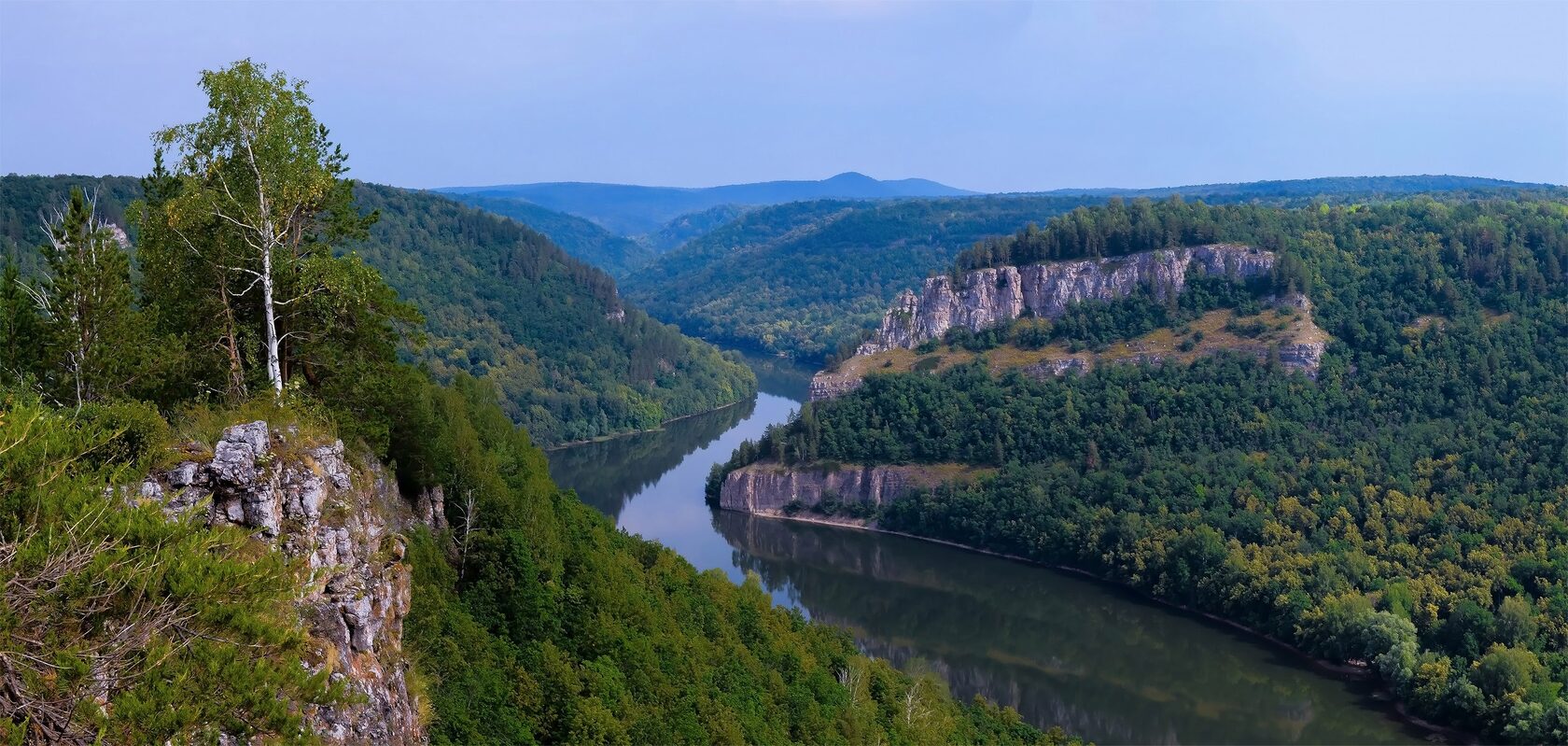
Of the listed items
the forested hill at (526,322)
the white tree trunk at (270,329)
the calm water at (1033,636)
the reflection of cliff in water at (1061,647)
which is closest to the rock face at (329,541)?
the white tree trunk at (270,329)

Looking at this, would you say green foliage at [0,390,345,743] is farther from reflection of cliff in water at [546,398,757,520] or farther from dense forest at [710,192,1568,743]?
reflection of cliff in water at [546,398,757,520]

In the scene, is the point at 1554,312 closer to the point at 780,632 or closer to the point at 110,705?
the point at 780,632

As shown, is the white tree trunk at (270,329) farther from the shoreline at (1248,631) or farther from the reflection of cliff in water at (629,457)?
the reflection of cliff in water at (629,457)

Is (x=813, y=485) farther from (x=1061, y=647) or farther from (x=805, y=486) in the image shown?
(x=1061, y=647)

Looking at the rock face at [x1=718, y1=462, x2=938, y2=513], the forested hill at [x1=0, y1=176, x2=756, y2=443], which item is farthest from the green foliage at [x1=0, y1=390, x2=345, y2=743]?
the forested hill at [x1=0, y1=176, x2=756, y2=443]

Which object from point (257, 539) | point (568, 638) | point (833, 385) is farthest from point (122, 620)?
point (833, 385)

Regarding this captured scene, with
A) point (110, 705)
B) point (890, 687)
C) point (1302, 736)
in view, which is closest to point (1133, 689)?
point (1302, 736)

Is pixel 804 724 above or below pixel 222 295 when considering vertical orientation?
below
